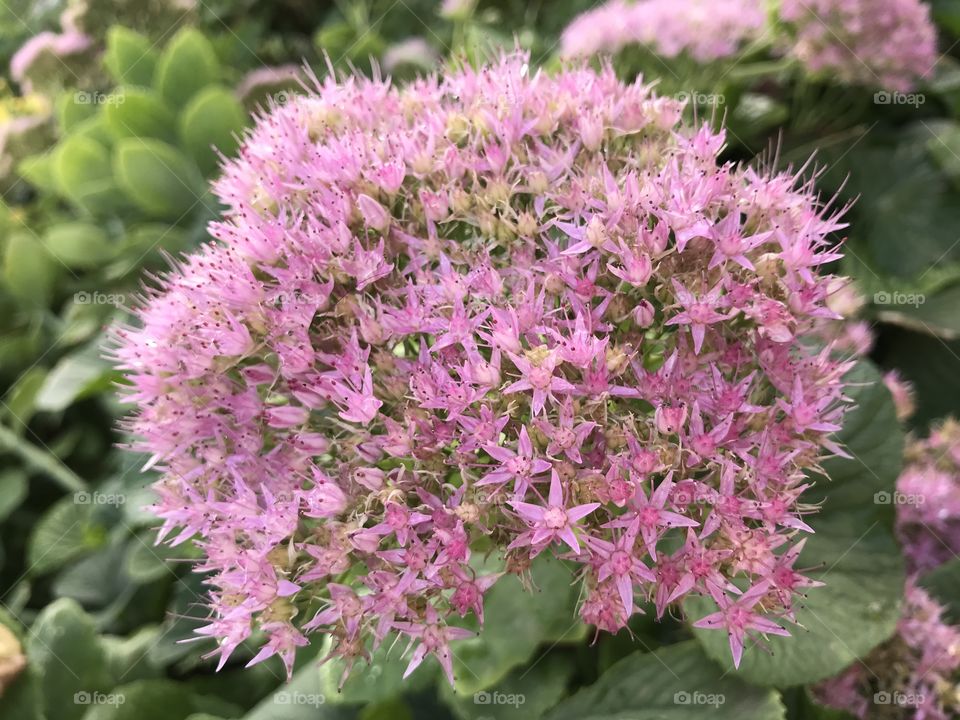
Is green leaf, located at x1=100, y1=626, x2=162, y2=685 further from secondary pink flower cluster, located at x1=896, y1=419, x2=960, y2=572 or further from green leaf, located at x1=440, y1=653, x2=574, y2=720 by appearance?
secondary pink flower cluster, located at x1=896, y1=419, x2=960, y2=572

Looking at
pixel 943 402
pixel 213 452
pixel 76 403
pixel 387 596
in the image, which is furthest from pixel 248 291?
pixel 943 402

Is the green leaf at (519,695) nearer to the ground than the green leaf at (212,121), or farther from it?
nearer to the ground

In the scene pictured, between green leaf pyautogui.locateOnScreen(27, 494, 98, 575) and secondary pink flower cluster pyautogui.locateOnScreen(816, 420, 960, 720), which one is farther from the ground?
secondary pink flower cluster pyautogui.locateOnScreen(816, 420, 960, 720)

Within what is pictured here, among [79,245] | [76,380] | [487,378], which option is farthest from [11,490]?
[487,378]

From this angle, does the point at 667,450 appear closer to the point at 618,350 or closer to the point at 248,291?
the point at 618,350

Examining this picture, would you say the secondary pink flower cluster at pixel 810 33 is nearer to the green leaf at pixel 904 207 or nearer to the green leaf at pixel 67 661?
the green leaf at pixel 904 207

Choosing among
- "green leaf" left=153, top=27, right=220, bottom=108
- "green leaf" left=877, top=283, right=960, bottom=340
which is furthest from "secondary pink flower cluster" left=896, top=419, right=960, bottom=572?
"green leaf" left=153, top=27, right=220, bottom=108

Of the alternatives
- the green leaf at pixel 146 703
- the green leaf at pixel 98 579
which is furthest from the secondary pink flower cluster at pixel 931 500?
the green leaf at pixel 98 579

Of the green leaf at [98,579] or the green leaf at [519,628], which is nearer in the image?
the green leaf at [519,628]
